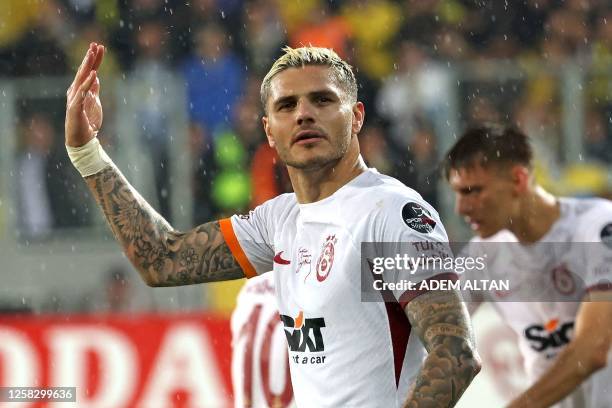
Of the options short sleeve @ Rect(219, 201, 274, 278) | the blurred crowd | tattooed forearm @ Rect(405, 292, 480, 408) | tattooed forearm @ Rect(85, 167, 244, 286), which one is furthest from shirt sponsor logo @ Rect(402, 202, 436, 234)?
the blurred crowd

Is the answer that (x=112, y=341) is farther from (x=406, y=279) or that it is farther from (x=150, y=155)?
(x=406, y=279)

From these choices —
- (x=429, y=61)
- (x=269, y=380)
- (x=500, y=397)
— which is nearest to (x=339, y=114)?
(x=269, y=380)

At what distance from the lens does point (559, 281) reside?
5.51m

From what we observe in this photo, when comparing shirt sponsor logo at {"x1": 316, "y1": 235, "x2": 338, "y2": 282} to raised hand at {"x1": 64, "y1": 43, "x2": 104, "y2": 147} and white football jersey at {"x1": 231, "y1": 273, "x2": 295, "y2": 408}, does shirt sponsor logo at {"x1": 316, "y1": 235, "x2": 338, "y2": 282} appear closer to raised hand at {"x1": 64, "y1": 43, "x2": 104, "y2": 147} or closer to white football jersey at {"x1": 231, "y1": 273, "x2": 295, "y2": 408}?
raised hand at {"x1": 64, "y1": 43, "x2": 104, "y2": 147}

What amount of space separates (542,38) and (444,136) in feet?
5.70

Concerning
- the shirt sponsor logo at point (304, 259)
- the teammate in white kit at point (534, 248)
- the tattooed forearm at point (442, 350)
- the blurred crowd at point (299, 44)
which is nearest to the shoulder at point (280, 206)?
the shirt sponsor logo at point (304, 259)

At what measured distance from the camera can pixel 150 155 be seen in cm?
887

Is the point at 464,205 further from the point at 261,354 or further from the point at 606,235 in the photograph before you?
the point at 261,354

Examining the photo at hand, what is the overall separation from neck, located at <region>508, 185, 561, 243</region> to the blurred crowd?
3.09 m

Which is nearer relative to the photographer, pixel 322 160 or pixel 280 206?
pixel 322 160

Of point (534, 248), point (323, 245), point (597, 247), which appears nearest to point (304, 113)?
point (323, 245)

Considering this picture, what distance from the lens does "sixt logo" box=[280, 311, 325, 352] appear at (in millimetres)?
3752

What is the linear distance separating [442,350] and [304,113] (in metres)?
0.99

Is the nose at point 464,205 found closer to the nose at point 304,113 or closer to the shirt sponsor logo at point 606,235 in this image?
the shirt sponsor logo at point 606,235
